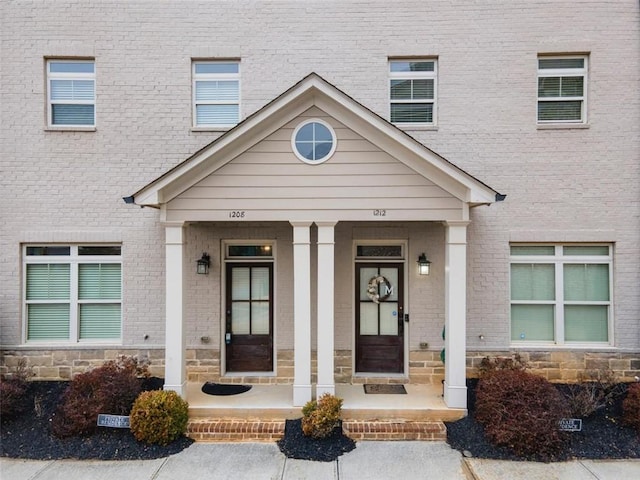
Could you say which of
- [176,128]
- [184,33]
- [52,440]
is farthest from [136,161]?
[52,440]

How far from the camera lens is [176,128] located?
7.23 metres

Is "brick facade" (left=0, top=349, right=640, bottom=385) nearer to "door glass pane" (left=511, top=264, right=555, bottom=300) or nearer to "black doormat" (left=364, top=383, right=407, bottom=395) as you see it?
"black doormat" (left=364, top=383, right=407, bottom=395)

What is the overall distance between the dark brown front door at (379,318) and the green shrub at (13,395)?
19.1 ft

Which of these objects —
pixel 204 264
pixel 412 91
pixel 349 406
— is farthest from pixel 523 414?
pixel 412 91

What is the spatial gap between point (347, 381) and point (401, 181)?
3920 millimetres

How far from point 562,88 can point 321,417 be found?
7.49 metres

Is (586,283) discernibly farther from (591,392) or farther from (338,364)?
(338,364)

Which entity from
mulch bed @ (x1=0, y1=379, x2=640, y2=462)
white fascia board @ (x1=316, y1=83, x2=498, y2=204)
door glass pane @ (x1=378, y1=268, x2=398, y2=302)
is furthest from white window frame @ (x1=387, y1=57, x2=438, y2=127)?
mulch bed @ (x1=0, y1=379, x2=640, y2=462)

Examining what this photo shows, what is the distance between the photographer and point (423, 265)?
6996 millimetres

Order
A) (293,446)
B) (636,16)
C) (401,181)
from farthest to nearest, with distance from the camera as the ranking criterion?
1. (636,16)
2. (401,181)
3. (293,446)

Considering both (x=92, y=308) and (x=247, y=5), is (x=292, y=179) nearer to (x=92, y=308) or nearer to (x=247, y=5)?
(x=247, y=5)

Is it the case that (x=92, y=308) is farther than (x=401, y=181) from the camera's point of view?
Yes

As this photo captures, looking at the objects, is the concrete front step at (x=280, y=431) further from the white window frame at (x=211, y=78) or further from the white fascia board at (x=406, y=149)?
the white window frame at (x=211, y=78)

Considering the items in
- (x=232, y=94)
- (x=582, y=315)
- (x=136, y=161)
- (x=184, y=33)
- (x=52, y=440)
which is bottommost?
(x=52, y=440)
